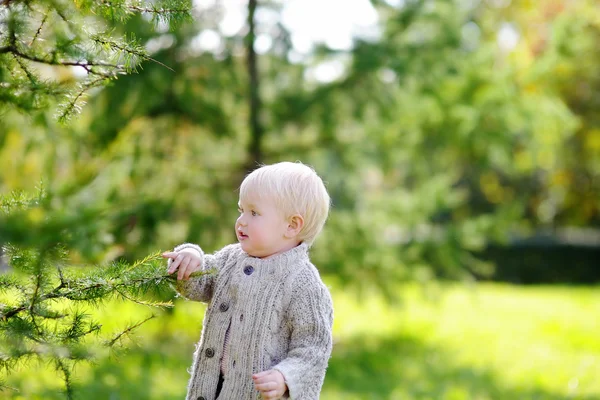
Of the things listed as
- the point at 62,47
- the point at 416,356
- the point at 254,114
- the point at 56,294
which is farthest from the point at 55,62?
the point at 416,356

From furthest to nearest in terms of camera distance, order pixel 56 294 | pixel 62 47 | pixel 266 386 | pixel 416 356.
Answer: pixel 416 356 < pixel 266 386 < pixel 56 294 < pixel 62 47

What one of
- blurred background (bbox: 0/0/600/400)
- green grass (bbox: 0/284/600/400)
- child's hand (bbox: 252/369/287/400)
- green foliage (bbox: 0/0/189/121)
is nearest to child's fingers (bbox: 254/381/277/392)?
child's hand (bbox: 252/369/287/400)

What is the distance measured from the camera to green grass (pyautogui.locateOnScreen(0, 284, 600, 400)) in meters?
5.31

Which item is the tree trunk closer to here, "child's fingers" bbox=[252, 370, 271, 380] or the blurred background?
the blurred background

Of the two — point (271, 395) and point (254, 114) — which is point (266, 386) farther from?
point (254, 114)

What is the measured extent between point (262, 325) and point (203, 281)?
0.26 meters

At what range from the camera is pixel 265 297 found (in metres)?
2.33

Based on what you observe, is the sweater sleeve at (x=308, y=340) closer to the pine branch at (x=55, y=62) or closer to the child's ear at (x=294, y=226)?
the child's ear at (x=294, y=226)

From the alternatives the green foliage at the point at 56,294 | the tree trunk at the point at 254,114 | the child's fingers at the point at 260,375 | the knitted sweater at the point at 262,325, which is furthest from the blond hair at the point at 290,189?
the tree trunk at the point at 254,114

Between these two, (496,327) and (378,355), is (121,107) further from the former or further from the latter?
(496,327)

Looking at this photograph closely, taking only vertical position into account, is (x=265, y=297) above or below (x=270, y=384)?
above

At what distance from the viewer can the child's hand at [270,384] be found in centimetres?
215

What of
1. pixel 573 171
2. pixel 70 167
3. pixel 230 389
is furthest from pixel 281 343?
pixel 573 171

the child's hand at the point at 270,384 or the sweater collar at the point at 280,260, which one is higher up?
the sweater collar at the point at 280,260
